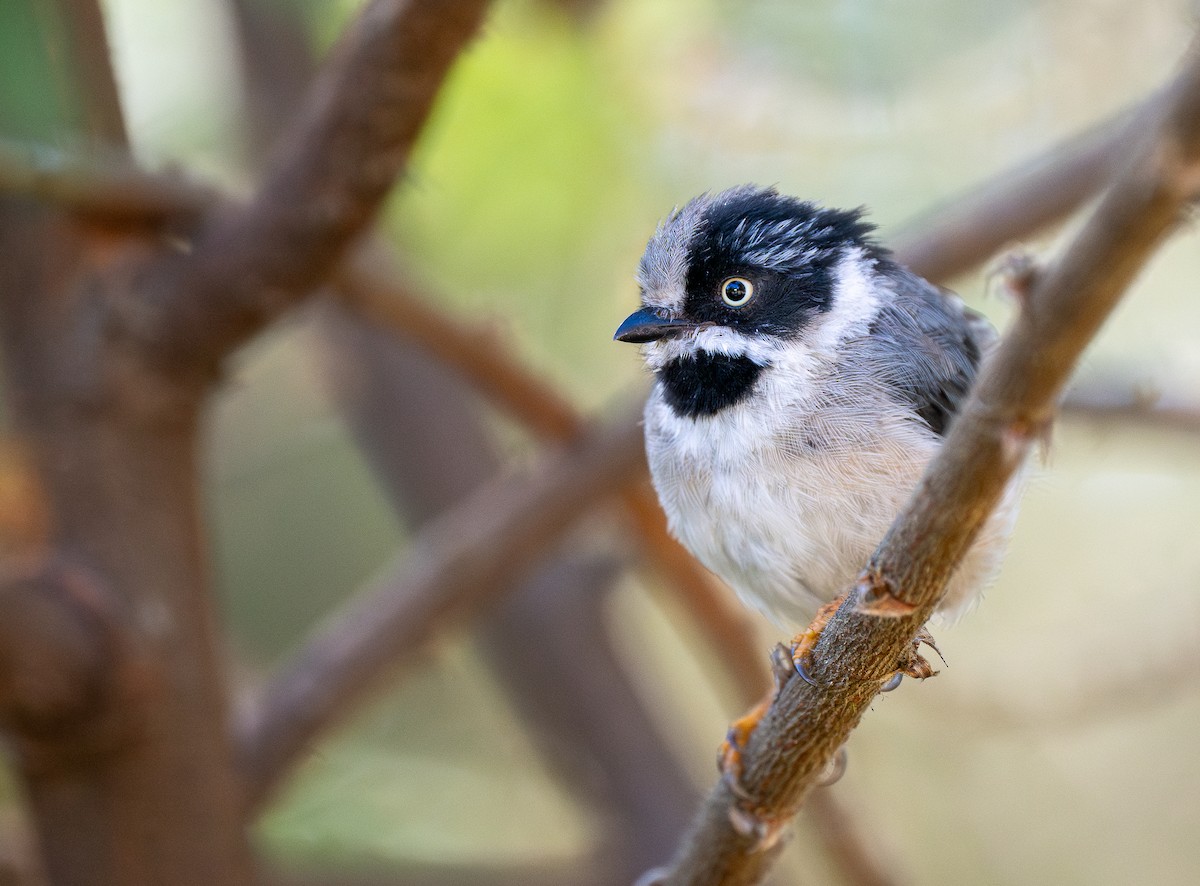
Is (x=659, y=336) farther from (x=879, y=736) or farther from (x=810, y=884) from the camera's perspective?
(x=810, y=884)

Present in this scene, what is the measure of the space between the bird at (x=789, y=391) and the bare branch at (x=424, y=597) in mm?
982

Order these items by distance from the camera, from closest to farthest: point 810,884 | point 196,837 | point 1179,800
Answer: point 196,837
point 1179,800
point 810,884

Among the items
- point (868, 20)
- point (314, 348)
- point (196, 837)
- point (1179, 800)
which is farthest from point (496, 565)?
point (1179, 800)

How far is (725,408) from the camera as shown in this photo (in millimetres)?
2703

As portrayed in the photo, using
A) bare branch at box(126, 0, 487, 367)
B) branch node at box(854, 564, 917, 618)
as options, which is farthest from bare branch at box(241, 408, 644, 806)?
branch node at box(854, 564, 917, 618)

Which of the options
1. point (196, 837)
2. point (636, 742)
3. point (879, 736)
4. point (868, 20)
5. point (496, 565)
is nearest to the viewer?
point (196, 837)

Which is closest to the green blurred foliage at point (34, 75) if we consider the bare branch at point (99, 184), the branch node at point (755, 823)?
the bare branch at point (99, 184)

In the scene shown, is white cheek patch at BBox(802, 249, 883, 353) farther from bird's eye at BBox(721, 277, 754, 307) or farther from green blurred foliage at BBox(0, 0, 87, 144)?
green blurred foliage at BBox(0, 0, 87, 144)

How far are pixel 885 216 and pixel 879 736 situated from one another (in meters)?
2.37

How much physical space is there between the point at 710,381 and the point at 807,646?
77 cm

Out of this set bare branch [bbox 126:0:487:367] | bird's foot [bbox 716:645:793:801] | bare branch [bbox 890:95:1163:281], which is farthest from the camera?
bare branch [bbox 890:95:1163:281]

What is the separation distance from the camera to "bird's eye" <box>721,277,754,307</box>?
2740 mm

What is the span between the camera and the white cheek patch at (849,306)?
2734mm

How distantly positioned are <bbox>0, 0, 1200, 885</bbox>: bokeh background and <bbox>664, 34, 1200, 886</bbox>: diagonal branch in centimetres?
199
